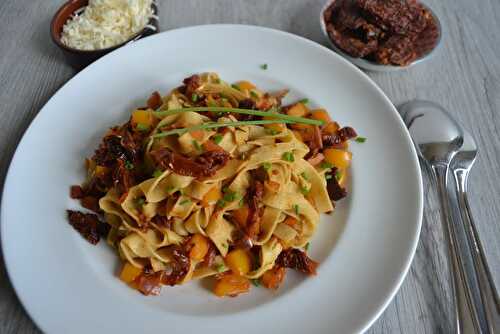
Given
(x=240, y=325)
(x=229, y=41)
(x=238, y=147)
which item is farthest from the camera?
(x=229, y=41)

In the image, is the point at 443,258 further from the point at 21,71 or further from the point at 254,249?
the point at 21,71

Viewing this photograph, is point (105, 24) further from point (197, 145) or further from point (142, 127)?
point (197, 145)

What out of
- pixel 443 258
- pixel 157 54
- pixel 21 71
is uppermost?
pixel 157 54

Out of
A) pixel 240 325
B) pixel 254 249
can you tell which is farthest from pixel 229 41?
pixel 240 325

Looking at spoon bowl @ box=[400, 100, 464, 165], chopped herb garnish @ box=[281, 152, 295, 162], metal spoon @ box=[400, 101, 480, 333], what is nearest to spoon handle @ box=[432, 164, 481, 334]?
metal spoon @ box=[400, 101, 480, 333]

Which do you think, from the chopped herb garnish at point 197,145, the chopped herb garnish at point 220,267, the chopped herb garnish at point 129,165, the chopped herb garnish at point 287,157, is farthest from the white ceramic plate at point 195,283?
the chopped herb garnish at point 197,145

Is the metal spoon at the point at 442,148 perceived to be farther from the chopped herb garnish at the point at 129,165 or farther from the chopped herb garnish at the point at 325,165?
the chopped herb garnish at the point at 129,165
